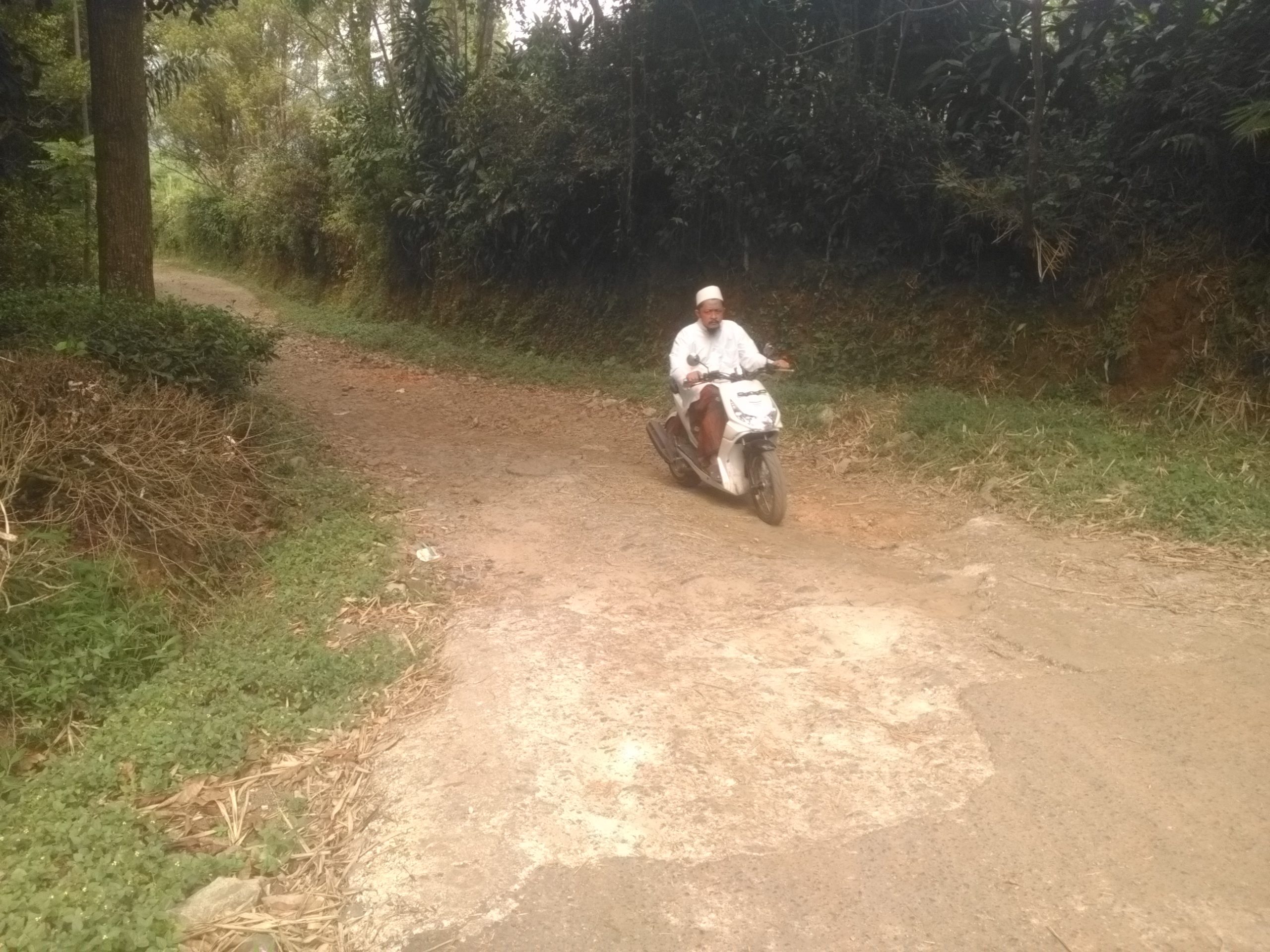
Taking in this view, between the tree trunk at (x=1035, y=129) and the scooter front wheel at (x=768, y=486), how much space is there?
4016mm

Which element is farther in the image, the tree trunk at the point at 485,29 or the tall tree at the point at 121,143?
the tree trunk at the point at 485,29

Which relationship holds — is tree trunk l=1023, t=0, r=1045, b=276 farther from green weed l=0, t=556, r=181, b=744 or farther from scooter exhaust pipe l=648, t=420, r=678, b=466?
green weed l=0, t=556, r=181, b=744

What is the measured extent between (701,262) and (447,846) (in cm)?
1036

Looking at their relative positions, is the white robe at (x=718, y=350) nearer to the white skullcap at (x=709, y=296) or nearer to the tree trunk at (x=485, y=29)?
the white skullcap at (x=709, y=296)

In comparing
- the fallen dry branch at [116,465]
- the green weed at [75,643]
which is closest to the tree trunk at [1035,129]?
the fallen dry branch at [116,465]

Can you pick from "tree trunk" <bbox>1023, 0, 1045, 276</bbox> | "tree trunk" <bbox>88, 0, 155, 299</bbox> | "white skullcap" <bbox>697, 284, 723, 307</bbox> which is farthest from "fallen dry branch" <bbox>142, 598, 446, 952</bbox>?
"tree trunk" <bbox>1023, 0, 1045, 276</bbox>

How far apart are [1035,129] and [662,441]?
428cm

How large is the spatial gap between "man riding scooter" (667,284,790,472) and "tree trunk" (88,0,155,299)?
480 centimetres

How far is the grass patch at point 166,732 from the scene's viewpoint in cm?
302

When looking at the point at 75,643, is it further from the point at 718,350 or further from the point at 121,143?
the point at 121,143

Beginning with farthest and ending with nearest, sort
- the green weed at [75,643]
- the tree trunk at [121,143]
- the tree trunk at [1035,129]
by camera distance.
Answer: the tree trunk at [121,143] < the tree trunk at [1035,129] < the green weed at [75,643]

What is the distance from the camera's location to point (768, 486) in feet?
22.5

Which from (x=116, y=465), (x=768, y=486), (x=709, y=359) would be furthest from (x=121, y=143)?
(x=768, y=486)

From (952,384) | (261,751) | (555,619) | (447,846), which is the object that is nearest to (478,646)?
(555,619)
